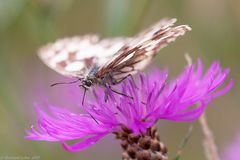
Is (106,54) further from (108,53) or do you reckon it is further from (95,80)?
(95,80)

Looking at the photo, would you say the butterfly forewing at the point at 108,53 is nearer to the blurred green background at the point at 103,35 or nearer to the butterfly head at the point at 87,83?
the butterfly head at the point at 87,83

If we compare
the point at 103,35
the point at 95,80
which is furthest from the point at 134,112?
the point at 103,35

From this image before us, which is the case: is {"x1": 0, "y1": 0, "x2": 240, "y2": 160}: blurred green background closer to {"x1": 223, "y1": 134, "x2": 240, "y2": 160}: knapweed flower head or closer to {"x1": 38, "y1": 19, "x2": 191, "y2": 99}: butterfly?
{"x1": 223, "y1": 134, "x2": 240, "y2": 160}: knapweed flower head

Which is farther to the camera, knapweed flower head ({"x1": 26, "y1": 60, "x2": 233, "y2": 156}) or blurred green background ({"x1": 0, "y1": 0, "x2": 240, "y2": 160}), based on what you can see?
blurred green background ({"x1": 0, "y1": 0, "x2": 240, "y2": 160})

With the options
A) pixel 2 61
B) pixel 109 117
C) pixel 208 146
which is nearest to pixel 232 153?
pixel 208 146

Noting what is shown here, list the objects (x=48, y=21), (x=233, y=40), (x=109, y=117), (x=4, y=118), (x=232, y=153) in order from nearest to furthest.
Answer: (x=109, y=117) → (x=232, y=153) → (x=48, y=21) → (x=4, y=118) → (x=233, y=40)

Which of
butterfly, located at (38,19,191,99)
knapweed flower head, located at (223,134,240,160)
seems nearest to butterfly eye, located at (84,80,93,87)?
butterfly, located at (38,19,191,99)

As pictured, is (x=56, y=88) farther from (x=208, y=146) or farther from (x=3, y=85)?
(x=208, y=146)
